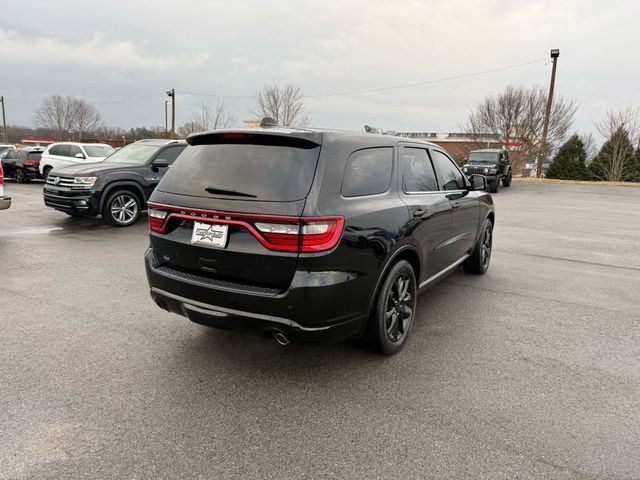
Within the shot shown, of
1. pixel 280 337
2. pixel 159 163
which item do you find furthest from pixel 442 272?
pixel 159 163

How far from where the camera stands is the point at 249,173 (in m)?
2.94

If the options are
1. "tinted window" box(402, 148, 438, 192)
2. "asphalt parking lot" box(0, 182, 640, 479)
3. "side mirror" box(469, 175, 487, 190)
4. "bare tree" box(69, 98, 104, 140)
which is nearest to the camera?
"asphalt parking lot" box(0, 182, 640, 479)

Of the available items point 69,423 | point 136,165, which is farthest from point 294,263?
point 136,165

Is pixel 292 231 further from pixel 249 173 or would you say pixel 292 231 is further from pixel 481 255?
pixel 481 255

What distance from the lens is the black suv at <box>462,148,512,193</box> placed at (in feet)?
65.5

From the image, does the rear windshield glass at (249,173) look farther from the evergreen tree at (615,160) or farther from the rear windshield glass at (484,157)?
the evergreen tree at (615,160)

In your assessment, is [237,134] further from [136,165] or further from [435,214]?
[136,165]

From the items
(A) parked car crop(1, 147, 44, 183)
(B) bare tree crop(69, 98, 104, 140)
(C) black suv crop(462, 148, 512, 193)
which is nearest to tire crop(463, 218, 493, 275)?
(C) black suv crop(462, 148, 512, 193)

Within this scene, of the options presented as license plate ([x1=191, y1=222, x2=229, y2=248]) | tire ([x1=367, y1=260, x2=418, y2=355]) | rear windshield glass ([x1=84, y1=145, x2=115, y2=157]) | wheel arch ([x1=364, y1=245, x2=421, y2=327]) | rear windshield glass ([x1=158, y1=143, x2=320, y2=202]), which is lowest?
tire ([x1=367, y1=260, x2=418, y2=355])

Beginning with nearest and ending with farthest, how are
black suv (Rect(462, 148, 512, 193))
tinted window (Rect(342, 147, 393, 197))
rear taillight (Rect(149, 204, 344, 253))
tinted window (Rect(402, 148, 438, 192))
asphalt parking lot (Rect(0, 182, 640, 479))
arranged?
asphalt parking lot (Rect(0, 182, 640, 479))
rear taillight (Rect(149, 204, 344, 253))
tinted window (Rect(342, 147, 393, 197))
tinted window (Rect(402, 148, 438, 192))
black suv (Rect(462, 148, 512, 193))

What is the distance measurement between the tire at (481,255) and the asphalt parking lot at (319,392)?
569 millimetres

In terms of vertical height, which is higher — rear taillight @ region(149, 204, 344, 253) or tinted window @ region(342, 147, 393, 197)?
tinted window @ region(342, 147, 393, 197)

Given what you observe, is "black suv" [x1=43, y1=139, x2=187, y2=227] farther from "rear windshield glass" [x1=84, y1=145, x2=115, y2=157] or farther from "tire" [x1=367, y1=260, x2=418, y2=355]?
"rear windshield glass" [x1=84, y1=145, x2=115, y2=157]

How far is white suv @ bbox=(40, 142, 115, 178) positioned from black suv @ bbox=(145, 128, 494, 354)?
1587cm
